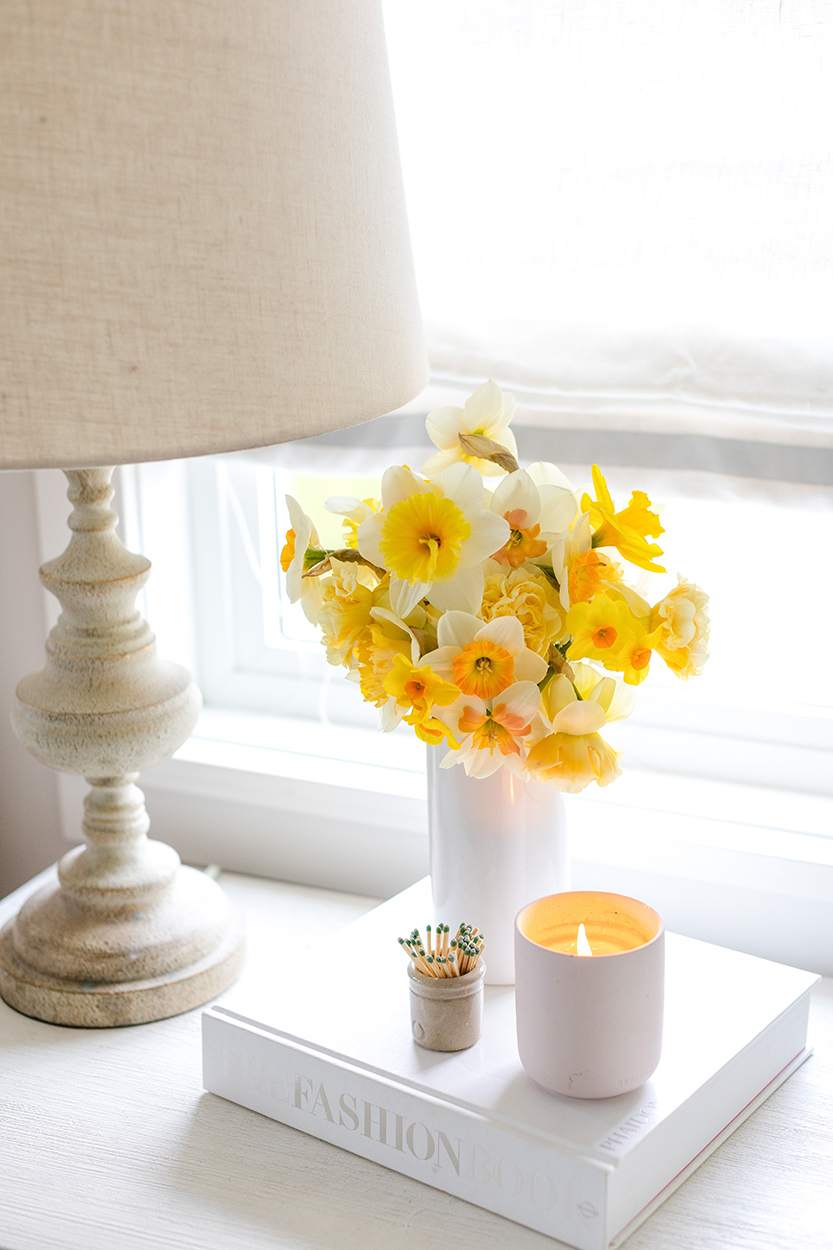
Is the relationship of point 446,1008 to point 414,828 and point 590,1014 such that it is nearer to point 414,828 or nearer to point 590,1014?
point 590,1014

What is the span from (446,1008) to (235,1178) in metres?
0.18

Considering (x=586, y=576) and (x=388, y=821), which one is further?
(x=388, y=821)

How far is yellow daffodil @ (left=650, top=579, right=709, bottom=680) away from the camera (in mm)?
744

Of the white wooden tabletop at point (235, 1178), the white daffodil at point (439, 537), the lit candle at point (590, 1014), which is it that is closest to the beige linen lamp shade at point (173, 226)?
the white daffodil at point (439, 537)

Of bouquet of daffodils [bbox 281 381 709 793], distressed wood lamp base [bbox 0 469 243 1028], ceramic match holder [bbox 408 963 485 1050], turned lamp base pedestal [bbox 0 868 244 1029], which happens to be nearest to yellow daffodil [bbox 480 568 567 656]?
bouquet of daffodils [bbox 281 381 709 793]

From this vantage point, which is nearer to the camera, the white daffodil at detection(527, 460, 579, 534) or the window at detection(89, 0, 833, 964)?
the white daffodil at detection(527, 460, 579, 534)

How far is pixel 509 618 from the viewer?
730 millimetres

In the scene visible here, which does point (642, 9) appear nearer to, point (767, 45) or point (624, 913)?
point (767, 45)

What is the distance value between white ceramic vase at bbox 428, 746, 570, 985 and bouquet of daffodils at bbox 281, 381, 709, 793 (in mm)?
71

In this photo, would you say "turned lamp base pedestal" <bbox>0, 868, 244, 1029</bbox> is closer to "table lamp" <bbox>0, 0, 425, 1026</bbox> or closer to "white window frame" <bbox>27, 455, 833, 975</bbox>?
"white window frame" <bbox>27, 455, 833, 975</bbox>

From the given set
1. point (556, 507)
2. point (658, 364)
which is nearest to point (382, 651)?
point (556, 507)

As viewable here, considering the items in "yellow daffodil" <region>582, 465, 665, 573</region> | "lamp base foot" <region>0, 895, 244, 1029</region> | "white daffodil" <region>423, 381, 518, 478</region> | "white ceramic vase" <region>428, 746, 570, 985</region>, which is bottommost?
"lamp base foot" <region>0, 895, 244, 1029</region>

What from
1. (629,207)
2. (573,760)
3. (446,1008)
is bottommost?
(446,1008)

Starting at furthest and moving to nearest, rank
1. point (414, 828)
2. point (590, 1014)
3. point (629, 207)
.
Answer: point (414, 828) → point (629, 207) → point (590, 1014)
